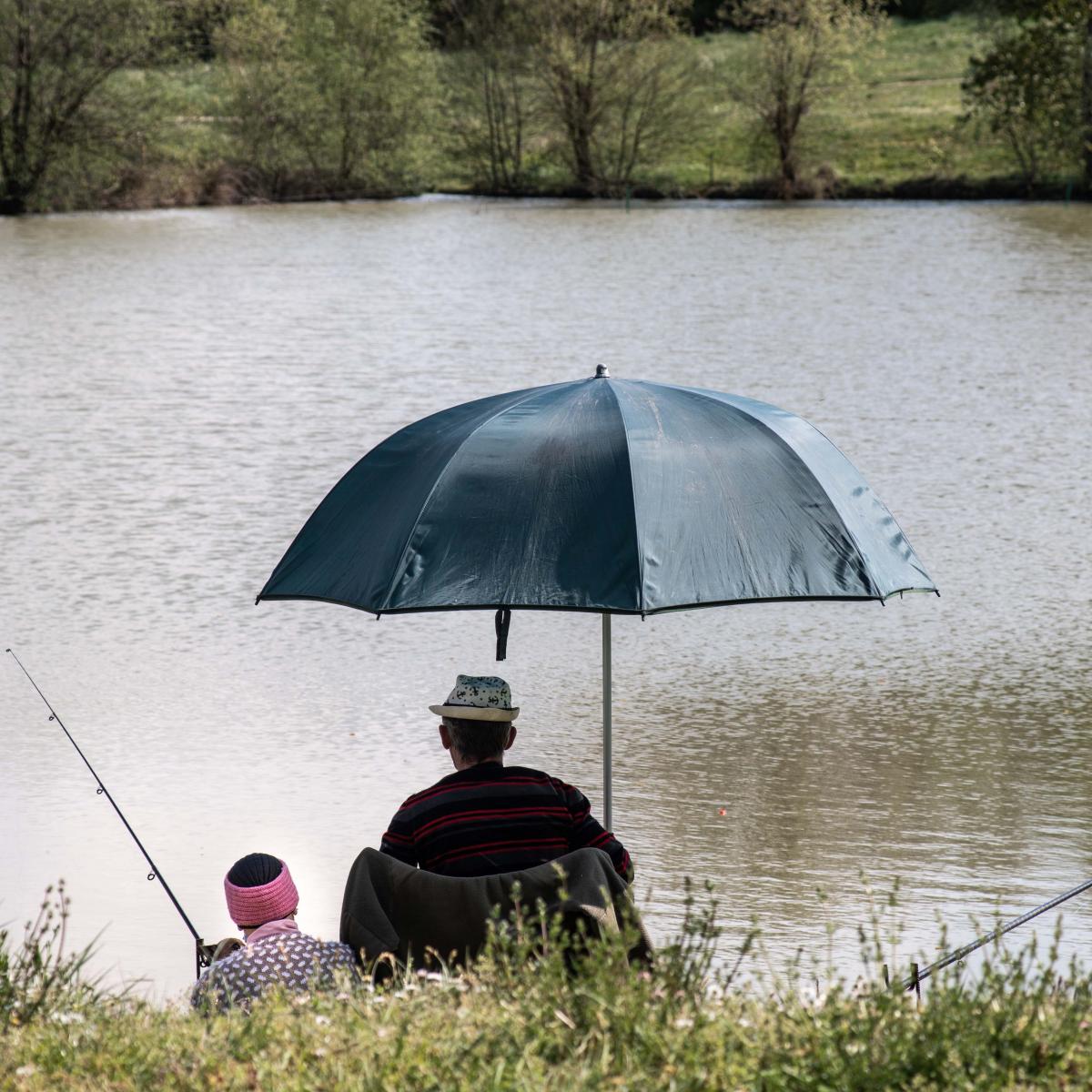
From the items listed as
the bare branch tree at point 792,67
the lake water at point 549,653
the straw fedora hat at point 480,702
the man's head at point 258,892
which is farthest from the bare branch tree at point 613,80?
the man's head at point 258,892

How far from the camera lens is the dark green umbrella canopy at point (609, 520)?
3908mm

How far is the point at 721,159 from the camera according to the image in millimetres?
45750

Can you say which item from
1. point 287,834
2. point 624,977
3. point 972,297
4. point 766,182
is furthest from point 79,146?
point 624,977

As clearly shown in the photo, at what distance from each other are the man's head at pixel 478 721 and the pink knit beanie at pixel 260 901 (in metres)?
0.42

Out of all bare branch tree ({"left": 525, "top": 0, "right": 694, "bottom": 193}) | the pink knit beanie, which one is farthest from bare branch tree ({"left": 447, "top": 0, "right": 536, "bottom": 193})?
the pink knit beanie

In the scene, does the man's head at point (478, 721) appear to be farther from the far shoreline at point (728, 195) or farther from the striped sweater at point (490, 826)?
the far shoreline at point (728, 195)

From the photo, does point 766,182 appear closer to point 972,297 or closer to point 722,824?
point 972,297

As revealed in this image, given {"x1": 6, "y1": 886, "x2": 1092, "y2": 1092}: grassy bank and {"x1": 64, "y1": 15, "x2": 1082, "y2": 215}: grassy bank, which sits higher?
{"x1": 6, "y1": 886, "x2": 1092, "y2": 1092}: grassy bank

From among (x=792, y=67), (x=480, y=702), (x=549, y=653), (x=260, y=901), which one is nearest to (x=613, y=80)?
(x=792, y=67)

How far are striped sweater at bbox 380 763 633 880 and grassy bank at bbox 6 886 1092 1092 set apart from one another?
359 millimetres

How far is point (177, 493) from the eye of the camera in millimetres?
11242

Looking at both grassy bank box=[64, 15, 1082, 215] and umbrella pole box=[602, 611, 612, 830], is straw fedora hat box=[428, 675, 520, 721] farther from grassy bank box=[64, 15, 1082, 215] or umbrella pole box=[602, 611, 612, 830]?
grassy bank box=[64, 15, 1082, 215]

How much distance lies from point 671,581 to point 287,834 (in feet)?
7.45

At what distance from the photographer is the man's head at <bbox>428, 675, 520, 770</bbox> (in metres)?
3.63
